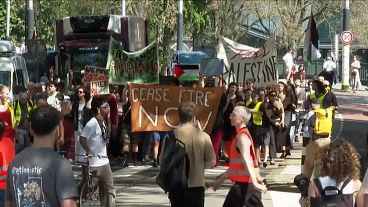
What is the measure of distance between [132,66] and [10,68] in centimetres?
374

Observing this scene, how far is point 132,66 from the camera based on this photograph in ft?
64.5

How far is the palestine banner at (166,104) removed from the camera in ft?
55.5

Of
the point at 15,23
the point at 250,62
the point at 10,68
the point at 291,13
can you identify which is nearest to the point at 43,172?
the point at 250,62

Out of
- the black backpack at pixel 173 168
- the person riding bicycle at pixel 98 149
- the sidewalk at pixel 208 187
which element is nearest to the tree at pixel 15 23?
the sidewalk at pixel 208 187

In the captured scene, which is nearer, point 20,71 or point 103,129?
point 103,129

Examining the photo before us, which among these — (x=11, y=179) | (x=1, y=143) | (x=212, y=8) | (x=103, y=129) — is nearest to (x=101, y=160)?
(x=103, y=129)

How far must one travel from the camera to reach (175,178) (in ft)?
30.2

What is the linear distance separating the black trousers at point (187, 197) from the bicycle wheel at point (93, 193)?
6.51ft

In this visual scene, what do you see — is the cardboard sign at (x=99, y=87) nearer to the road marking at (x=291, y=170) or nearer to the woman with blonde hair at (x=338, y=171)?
the road marking at (x=291, y=170)

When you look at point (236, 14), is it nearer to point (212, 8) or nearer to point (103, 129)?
point (212, 8)

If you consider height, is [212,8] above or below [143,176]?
above

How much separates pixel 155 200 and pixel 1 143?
478 centimetres

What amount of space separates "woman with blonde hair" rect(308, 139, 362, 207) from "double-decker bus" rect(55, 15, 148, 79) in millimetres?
19217

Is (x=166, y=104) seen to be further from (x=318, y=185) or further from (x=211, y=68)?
(x=318, y=185)
